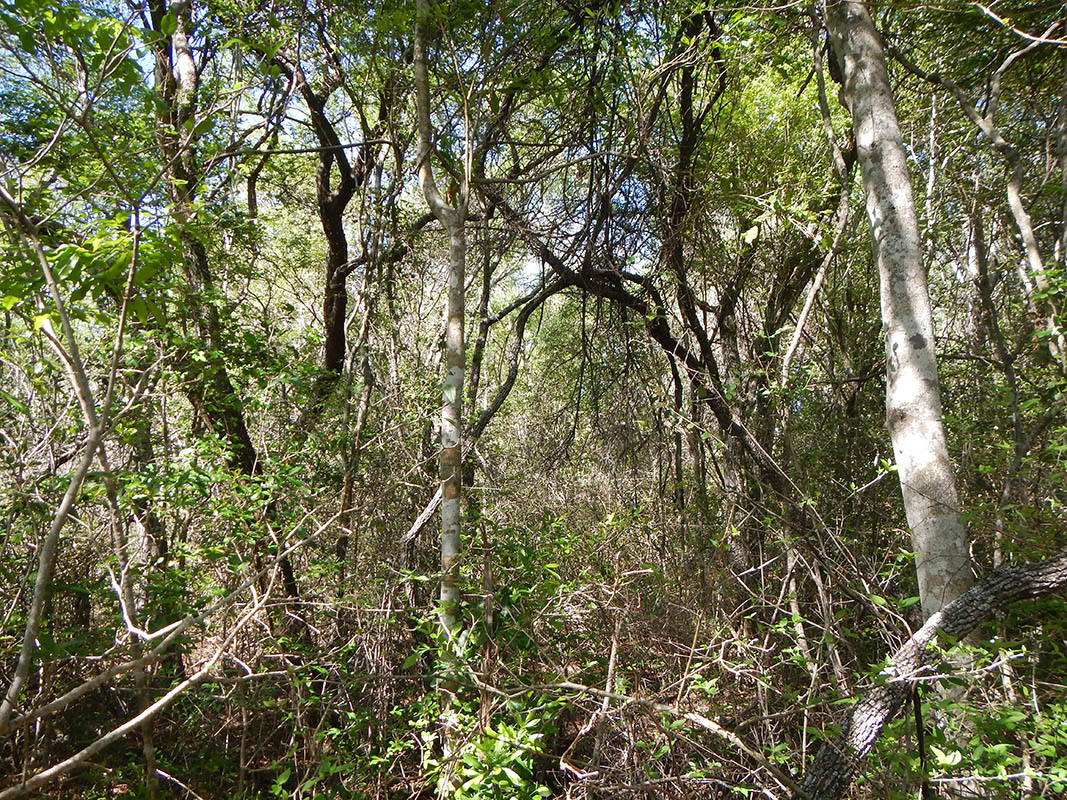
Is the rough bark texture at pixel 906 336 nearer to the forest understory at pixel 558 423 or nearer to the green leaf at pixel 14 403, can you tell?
the forest understory at pixel 558 423

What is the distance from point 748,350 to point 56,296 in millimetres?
5344

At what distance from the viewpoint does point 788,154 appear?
6.14m

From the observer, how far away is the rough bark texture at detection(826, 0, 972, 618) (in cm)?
304

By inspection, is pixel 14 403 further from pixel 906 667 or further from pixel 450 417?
pixel 906 667

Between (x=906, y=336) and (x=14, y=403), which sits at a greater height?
(x=906, y=336)

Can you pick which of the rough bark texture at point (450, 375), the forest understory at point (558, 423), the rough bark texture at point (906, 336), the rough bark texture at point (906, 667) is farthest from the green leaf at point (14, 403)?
the rough bark texture at point (906, 336)

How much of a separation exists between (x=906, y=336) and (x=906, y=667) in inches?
64.5

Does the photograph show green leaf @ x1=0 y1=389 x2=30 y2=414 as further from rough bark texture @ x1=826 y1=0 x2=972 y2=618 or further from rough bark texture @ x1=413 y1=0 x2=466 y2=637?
rough bark texture @ x1=826 y1=0 x2=972 y2=618

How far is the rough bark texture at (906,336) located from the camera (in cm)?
304

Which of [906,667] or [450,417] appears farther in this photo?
[450,417]

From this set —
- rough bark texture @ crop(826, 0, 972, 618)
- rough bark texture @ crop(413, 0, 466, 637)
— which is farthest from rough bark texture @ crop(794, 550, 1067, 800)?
rough bark texture @ crop(413, 0, 466, 637)

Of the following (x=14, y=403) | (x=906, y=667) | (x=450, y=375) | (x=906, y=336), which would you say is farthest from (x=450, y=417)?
(x=906, y=667)

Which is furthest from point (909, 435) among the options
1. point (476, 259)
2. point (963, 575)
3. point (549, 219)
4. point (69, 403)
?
point (69, 403)

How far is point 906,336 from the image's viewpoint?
3.20 m
